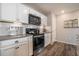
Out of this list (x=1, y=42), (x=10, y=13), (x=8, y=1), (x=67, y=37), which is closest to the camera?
(x=1, y=42)

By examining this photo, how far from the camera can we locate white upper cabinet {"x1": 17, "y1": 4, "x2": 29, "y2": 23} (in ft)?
5.64

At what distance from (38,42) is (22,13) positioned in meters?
0.69

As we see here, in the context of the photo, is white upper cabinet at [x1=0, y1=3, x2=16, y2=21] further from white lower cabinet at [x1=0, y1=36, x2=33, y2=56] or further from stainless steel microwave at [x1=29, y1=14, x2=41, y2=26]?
white lower cabinet at [x1=0, y1=36, x2=33, y2=56]

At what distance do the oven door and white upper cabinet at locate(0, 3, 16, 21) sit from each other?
0.59 m

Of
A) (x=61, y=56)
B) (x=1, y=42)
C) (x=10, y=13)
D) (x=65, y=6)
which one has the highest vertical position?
(x=65, y=6)

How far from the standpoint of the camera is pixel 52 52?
5.51 ft

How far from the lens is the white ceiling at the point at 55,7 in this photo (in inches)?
63.8

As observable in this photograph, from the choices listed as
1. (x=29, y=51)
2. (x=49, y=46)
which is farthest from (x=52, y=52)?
(x=29, y=51)

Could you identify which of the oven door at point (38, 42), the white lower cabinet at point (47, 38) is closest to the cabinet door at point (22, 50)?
the oven door at point (38, 42)

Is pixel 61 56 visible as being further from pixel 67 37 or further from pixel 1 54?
pixel 1 54

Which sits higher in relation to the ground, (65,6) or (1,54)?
(65,6)

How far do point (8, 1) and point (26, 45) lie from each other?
0.86 metres

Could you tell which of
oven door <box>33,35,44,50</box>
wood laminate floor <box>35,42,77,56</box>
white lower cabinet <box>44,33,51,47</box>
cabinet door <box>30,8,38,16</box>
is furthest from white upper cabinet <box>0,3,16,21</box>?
wood laminate floor <box>35,42,77,56</box>

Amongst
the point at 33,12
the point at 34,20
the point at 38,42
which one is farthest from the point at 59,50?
the point at 33,12
